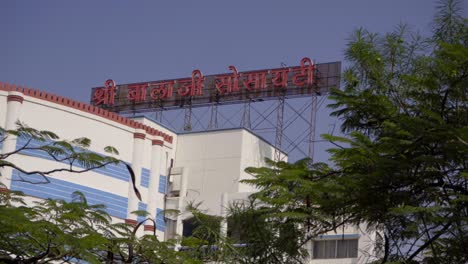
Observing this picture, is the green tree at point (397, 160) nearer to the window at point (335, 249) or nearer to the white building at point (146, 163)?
the white building at point (146, 163)

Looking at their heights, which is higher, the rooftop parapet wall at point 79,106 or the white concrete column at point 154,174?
the rooftop parapet wall at point 79,106

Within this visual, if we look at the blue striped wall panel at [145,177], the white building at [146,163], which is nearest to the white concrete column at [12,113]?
the white building at [146,163]

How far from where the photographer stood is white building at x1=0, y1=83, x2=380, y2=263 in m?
32.3

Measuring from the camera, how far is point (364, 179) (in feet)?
28.5

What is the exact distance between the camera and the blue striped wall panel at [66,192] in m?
31.8

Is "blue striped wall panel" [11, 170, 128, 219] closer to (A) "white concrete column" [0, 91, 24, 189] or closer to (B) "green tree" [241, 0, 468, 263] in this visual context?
(A) "white concrete column" [0, 91, 24, 189]

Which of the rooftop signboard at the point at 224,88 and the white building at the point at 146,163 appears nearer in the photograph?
the white building at the point at 146,163

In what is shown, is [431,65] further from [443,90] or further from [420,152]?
[420,152]

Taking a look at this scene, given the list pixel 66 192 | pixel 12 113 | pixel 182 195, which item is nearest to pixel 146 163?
pixel 182 195

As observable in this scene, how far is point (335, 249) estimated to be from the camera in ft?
108

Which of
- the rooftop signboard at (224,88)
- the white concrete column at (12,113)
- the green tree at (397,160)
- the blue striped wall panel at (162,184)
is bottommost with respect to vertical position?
the green tree at (397,160)

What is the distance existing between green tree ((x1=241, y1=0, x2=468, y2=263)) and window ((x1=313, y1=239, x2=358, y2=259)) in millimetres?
22739

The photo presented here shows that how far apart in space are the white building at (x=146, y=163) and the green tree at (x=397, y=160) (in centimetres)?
2039

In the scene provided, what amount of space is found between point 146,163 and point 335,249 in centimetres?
922
